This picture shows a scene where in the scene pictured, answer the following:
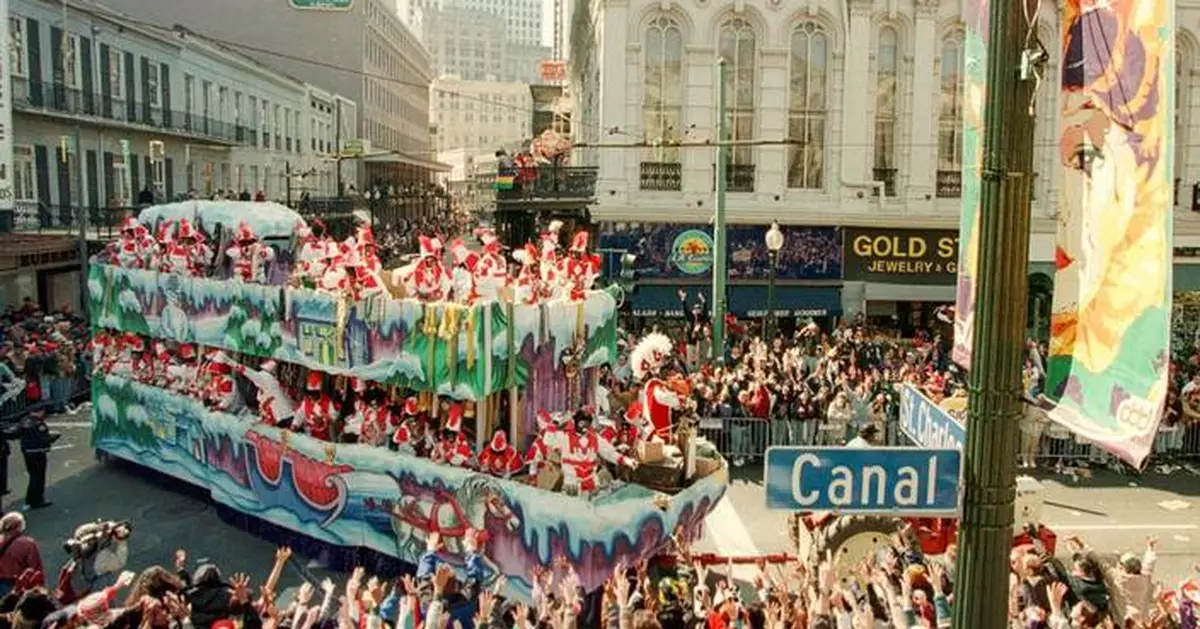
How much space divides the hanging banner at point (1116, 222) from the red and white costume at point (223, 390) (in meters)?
11.8

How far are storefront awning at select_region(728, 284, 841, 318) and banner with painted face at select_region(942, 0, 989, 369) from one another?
21.6 meters

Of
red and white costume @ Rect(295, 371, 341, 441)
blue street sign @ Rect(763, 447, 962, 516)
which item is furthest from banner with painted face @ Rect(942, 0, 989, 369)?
red and white costume @ Rect(295, 371, 341, 441)

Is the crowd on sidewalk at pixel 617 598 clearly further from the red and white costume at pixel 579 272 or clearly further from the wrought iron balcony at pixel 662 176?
the wrought iron balcony at pixel 662 176

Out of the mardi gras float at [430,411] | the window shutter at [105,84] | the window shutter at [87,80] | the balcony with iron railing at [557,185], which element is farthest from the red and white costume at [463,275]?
the window shutter at [105,84]

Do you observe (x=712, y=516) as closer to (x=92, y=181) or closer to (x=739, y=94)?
(x=739, y=94)

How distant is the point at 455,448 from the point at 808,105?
59.8 feet

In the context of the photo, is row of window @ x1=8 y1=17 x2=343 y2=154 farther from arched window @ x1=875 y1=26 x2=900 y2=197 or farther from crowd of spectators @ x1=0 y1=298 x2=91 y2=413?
arched window @ x1=875 y1=26 x2=900 y2=197

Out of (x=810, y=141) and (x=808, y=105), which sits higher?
(x=808, y=105)

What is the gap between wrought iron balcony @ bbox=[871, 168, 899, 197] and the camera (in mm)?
27219

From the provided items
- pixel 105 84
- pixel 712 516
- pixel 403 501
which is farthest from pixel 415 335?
pixel 105 84

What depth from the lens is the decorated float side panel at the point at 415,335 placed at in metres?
11.3

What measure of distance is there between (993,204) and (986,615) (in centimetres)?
173

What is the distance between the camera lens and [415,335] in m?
11.8

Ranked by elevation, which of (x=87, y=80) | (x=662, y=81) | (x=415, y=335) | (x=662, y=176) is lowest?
(x=415, y=335)
